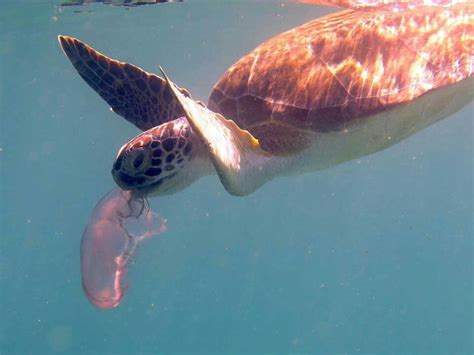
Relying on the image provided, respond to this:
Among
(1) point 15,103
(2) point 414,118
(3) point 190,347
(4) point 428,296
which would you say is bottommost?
(4) point 428,296

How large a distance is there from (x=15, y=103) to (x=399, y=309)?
30117mm

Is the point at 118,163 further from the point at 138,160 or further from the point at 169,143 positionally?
the point at 169,143

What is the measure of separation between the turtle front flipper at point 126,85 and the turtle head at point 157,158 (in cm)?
83

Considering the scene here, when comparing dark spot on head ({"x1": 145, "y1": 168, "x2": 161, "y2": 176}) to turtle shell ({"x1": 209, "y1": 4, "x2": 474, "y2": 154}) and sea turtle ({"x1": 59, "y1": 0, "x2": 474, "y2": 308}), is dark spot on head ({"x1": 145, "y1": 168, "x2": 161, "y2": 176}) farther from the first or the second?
turtle shell ({"x1": 209, "y1": 4, "x2": 474, "y2": 154})

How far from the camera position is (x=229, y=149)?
2512 millimetres

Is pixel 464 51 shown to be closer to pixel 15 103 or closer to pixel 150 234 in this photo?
pixel 150 234

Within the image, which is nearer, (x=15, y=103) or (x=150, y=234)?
(x=150, y=234)

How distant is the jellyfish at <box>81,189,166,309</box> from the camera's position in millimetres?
3516

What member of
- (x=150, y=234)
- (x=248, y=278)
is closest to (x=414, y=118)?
(x=150, y=234)

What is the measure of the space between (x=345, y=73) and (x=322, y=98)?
0.99ft

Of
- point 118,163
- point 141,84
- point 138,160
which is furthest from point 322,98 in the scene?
point 141,84

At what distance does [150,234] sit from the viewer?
387 centimetres

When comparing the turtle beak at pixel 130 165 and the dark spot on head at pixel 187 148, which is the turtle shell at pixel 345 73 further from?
the turtle beak at pixel 130 165

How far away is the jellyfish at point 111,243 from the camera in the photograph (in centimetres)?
352
